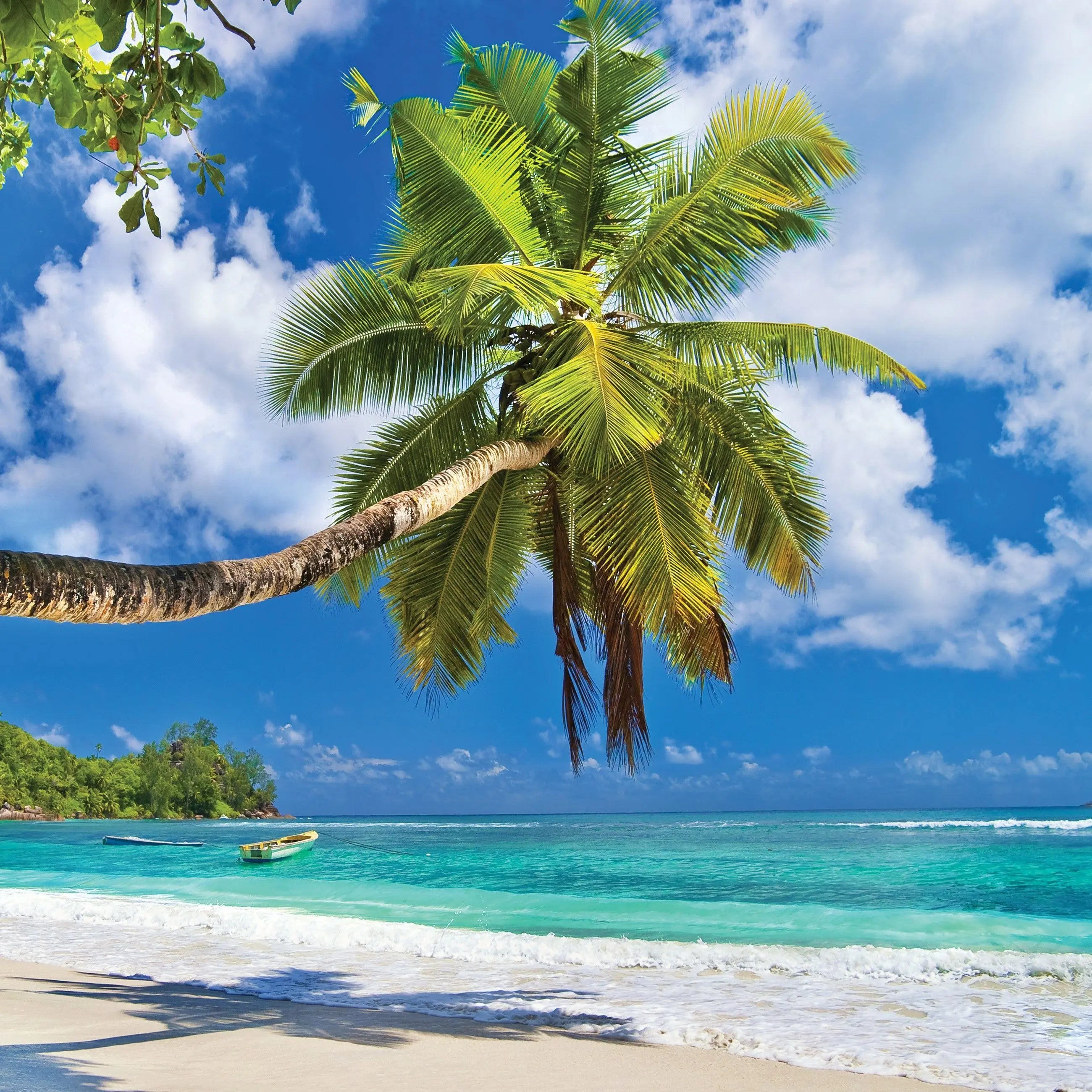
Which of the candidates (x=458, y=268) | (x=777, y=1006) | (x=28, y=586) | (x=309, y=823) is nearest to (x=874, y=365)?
(x=458, y=268)

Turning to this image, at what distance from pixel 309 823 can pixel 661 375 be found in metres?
81.6

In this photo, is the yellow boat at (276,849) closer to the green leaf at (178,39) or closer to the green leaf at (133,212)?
the green leaf at (133,212)

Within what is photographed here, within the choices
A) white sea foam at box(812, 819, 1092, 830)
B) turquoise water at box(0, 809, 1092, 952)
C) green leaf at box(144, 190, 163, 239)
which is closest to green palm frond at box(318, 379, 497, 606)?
green leaf at box(144, 190, 163, 239)

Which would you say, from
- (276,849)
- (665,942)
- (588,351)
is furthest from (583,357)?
(276,849)

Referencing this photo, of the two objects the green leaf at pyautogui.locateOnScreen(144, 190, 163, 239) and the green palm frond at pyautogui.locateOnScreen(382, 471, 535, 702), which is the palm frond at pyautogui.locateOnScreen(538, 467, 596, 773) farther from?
the green leaf at pyautogui.locateOnScreen(144, 190, 163, 239)

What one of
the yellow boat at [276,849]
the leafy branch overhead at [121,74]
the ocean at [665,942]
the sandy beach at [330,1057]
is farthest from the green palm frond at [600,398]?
the yellow boat at [276,849]

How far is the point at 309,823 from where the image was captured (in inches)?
3137

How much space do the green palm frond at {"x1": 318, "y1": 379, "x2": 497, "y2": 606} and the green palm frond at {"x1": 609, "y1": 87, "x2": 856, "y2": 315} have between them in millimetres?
1973

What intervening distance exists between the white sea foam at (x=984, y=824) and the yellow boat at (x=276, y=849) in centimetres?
3201

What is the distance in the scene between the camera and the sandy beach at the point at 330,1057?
4887 millimetres

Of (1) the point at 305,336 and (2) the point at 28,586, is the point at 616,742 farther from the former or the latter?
(2) the point at 28,586

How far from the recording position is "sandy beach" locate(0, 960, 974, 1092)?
4.89 m

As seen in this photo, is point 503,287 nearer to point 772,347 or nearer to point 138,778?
point 772,347

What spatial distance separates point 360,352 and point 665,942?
850cm
